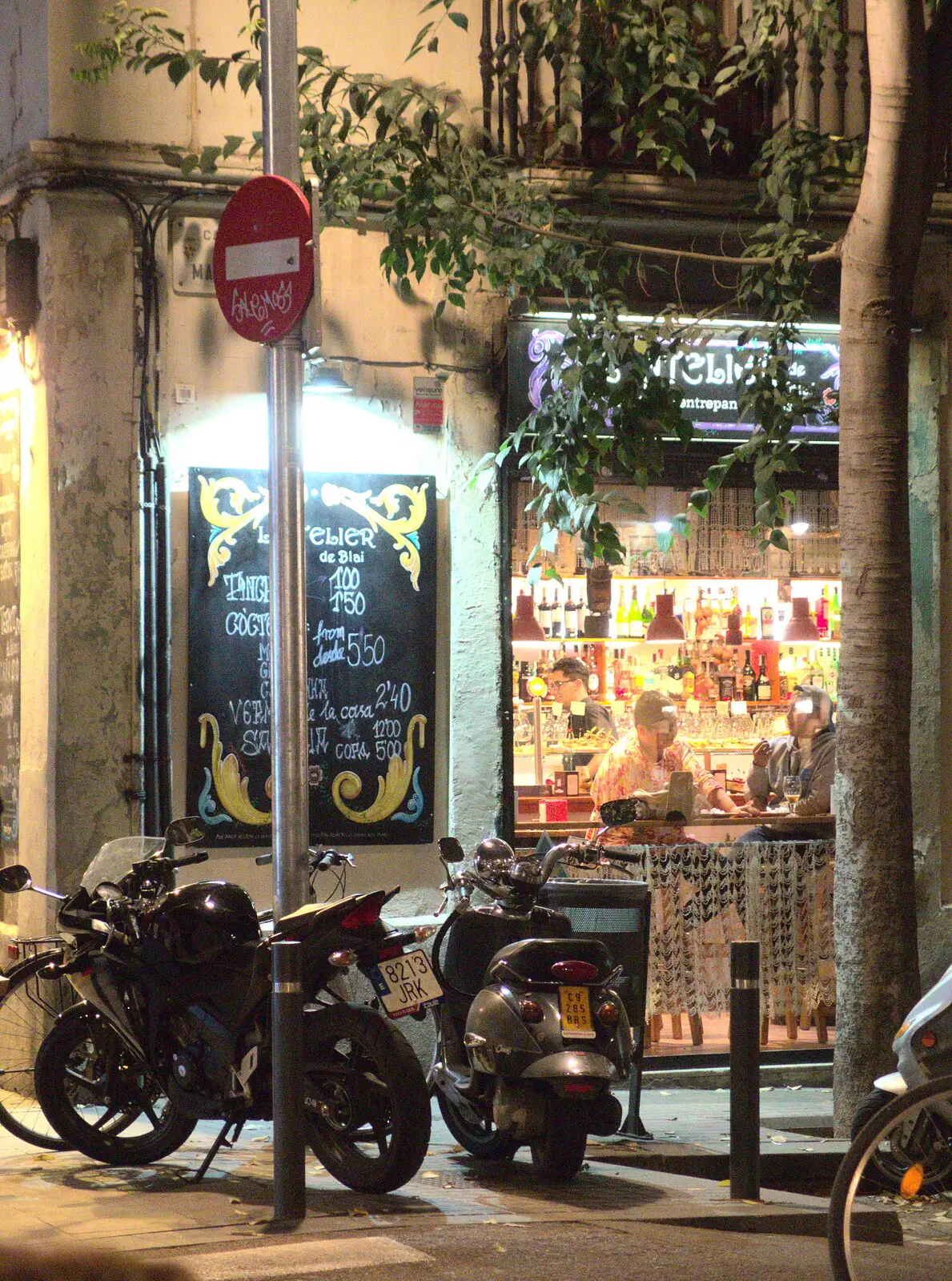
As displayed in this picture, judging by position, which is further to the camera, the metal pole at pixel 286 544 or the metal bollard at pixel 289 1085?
the metal pole at pixel 286 544

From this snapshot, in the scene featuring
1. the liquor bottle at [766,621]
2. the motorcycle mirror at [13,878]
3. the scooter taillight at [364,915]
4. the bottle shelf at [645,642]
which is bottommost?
the scooter taillight at [364,915]

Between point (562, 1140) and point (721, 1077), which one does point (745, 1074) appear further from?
point (721, 1077)

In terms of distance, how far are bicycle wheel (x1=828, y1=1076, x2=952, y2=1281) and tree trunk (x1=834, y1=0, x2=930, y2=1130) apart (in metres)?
3.11

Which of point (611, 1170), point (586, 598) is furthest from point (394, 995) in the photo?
point (586, 598)

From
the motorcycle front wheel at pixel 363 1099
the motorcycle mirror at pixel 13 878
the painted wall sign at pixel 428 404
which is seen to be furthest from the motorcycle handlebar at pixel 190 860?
the painted wall sign at pixel 428 404

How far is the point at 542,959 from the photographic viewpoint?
684 centimetres

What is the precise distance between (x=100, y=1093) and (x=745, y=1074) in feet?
8.54

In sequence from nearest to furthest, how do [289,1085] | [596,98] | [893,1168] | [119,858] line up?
1. [893,1168]
2. [289,1085]
3. [119,858]
4. [596,98]

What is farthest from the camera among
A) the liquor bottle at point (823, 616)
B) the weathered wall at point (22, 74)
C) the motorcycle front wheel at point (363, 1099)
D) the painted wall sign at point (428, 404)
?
the liquor bottle at point (823, 616)

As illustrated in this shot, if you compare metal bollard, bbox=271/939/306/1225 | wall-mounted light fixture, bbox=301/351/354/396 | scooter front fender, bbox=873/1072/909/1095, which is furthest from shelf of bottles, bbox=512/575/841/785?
scooter front fender, bbox=873/1072/909/1095

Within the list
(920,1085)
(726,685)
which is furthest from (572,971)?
(726,685)

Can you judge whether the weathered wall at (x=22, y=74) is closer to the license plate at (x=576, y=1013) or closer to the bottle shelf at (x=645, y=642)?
the bottle shelf at (x=645, y=642)

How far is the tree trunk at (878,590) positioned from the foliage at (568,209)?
604 mm

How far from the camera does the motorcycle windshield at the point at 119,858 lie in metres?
7.43
